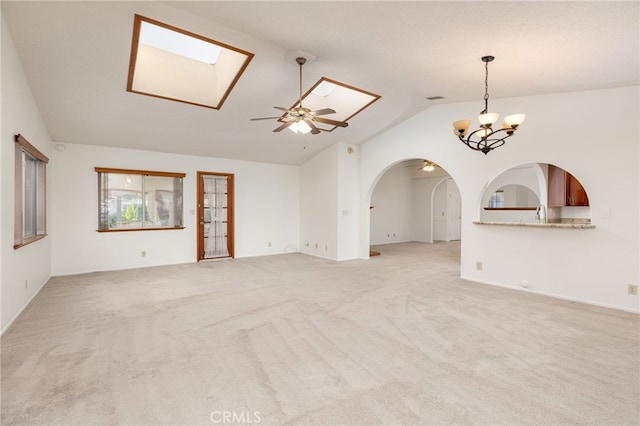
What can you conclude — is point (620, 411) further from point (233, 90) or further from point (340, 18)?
point (233, 90)

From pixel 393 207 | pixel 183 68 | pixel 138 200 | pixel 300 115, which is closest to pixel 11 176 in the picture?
pixel 183 68

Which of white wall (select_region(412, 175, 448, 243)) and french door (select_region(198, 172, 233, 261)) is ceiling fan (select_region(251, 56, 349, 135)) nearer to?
french door (select_region(198, 172, 233, 261))

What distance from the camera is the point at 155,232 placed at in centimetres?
634

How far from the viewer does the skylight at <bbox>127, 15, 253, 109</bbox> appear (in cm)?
396

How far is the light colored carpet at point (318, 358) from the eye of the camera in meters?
1.84

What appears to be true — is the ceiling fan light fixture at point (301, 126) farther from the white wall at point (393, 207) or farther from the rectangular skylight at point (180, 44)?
the white wall at point (393, 207)

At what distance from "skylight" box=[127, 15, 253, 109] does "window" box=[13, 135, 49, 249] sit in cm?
155

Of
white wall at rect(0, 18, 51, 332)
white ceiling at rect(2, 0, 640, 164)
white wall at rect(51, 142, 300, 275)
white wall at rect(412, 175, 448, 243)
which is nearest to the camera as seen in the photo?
white ceiling at rect(2, 0, 640, 164)

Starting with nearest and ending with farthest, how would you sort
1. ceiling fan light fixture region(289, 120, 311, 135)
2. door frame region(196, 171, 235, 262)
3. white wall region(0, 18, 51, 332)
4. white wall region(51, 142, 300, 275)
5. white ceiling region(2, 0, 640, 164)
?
white ceiling region(2, 0, 640, 164) < white wall region(0, 18, 51, 332) < ceiling fan light fixture region(289, 120, 311, 135) < white wall region(51, 142, 300, 275) < door frame region(196, 171, 235, 262)

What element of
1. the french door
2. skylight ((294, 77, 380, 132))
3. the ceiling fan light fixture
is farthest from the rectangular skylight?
the french door

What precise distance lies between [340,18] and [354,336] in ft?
9.96

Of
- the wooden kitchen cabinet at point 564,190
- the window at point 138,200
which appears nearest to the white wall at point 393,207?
the wooden kitchen cabinet at point 564,190

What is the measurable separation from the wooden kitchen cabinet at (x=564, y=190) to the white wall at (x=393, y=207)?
5.02 metres

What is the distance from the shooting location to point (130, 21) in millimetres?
2900
